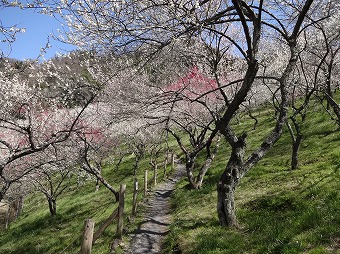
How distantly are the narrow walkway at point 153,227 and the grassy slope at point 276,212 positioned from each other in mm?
663

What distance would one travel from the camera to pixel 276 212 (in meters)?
10.9

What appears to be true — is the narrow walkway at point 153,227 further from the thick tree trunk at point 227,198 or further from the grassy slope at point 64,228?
the thick tree trunk at point 227,198

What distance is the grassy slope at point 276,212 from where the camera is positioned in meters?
7.83

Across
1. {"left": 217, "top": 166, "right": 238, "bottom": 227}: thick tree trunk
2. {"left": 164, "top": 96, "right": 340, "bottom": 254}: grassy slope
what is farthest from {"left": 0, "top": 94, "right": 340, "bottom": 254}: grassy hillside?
{"left": 217, "top": 166, "right": 238, "bottom": 227}: thick tree trunk

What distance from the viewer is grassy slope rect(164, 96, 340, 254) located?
7.83 m

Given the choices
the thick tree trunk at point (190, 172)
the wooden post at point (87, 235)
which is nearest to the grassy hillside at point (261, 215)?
the wooden post at point (87, 235)

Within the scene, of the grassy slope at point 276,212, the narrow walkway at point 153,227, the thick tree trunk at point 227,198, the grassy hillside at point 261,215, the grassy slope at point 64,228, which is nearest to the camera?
the grassy slope at point 276,212

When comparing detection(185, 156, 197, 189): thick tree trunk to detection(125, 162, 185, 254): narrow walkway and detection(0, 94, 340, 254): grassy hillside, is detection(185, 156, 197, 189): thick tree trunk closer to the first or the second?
detection(0, 94, 340, 254): grassy hillside

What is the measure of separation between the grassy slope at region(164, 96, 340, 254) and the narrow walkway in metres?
0.66

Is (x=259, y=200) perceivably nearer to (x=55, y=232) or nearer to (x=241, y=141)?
(x=241, y=141)

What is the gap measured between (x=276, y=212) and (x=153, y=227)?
18.3 feet

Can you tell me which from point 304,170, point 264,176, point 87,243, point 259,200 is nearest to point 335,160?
point 304,170

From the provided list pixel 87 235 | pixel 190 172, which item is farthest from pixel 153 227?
pixel 87 235

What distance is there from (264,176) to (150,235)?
7066mm
